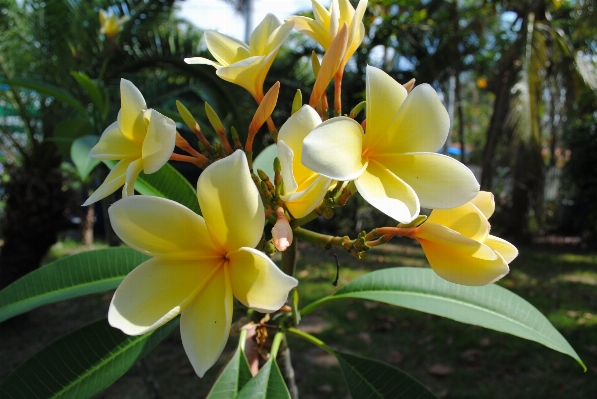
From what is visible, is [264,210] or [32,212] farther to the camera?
[32,212]

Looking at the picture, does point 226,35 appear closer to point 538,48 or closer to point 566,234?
point 538,48

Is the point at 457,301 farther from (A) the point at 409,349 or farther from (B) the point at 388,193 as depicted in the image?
(A) the point at 409,349

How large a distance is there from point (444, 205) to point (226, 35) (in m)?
0.52

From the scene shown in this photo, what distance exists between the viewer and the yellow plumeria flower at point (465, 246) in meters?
0.63

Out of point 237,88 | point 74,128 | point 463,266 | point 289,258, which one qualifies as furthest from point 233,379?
point 237,88

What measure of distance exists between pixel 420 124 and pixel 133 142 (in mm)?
447

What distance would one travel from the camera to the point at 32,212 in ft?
12.2

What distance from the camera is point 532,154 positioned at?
5.39m

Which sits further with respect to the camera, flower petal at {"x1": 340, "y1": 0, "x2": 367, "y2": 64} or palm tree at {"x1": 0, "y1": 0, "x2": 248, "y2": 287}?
palm tree at {"x1": 0, "y1": 0, "x2": 248, "y2": 287}

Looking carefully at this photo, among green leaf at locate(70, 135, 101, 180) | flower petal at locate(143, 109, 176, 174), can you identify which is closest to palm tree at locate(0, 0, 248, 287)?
green leaf at locate(70, 135, 101, 180)

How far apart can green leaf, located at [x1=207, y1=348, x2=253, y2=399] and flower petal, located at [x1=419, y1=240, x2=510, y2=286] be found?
418 mm

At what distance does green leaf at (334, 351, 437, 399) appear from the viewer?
2.94 feet

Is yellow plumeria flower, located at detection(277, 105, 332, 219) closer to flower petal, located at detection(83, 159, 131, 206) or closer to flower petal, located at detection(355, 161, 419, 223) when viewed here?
flower petal, located at detection(355, 161, 419, 223)

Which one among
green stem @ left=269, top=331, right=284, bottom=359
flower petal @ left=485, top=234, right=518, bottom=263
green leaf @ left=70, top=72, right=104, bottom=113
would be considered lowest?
green stem @ left=269, top=331, right=284, bottom=359
